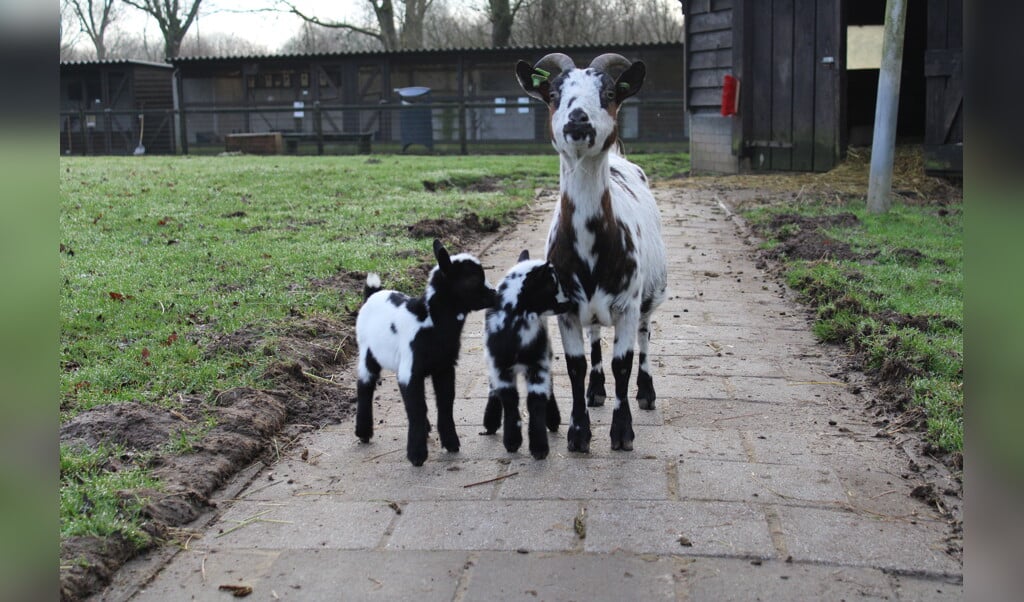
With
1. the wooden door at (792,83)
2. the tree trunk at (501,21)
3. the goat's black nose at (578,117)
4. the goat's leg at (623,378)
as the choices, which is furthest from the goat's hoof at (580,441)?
the tree trunk at (501,21)

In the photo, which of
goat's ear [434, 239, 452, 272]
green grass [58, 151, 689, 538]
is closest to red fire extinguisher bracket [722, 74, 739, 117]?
green grass [58, 151, 689, 538]

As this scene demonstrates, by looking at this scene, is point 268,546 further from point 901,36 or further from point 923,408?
point 901,36

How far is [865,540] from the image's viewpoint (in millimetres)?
3693

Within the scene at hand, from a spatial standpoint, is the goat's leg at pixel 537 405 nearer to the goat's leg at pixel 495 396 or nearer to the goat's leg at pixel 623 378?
the goat's leg at pixel 495 396

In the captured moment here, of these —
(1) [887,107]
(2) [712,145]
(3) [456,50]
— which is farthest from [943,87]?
(3) [456,50]

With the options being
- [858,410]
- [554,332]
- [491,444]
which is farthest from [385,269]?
[858,410]

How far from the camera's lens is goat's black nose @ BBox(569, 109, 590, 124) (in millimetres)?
4430

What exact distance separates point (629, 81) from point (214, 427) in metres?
2.77

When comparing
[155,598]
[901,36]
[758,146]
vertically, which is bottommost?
[155,598]

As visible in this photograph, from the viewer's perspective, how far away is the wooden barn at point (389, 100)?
94.7 feet

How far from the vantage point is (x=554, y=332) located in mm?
7250

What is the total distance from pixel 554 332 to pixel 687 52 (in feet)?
43.6

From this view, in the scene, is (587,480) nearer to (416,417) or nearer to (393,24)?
(416,417)

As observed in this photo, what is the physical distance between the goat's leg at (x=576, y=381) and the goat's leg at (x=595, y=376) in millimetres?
→ 608
